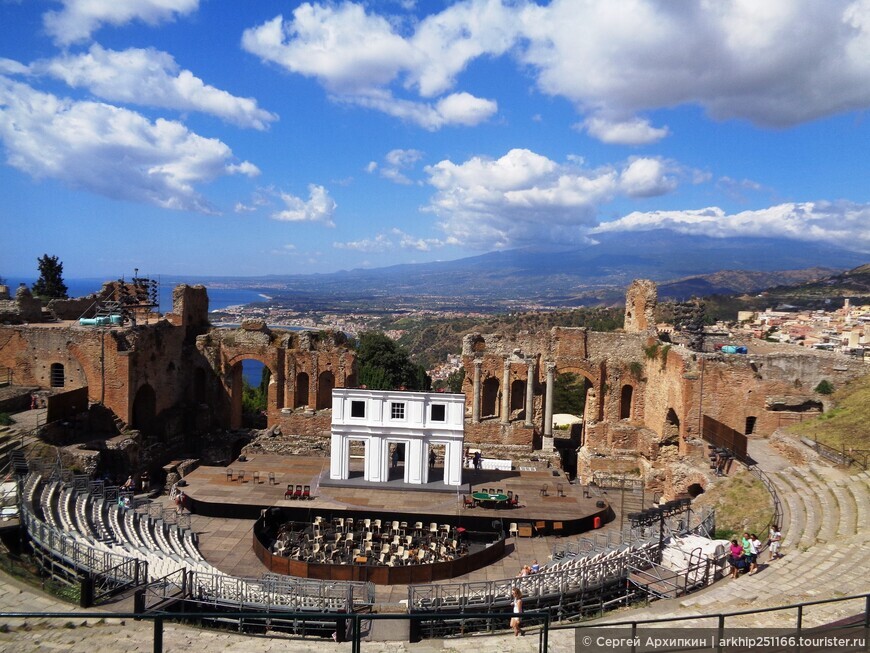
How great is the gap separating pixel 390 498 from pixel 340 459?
3.12 metres

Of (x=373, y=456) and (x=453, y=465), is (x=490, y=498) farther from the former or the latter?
(x=373, y=456)

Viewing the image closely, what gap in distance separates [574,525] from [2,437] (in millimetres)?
23559

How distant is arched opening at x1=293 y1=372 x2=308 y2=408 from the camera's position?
37656 mm

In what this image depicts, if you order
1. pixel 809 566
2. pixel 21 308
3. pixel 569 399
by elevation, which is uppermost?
pixel 21 308

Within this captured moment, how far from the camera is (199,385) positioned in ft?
127

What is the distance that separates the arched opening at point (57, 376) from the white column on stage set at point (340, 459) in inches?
625

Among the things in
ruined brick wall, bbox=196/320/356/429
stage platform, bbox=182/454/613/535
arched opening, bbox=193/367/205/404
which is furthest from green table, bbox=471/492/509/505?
arched opening, bbox=193/367/205/404

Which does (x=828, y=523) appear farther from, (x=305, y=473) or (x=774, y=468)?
(x=305, y=473)

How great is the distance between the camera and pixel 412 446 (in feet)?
92.0

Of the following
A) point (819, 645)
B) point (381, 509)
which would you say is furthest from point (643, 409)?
point (819, 645)

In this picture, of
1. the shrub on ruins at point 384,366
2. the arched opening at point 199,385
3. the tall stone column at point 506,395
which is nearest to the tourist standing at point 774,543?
the tall stone column at point 506,395

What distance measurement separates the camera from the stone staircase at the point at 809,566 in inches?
Result: 545

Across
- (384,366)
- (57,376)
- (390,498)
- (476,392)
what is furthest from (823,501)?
(384,366)

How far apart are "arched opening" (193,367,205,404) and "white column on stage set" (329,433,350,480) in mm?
14170
